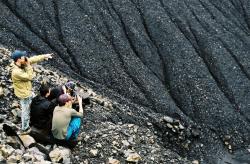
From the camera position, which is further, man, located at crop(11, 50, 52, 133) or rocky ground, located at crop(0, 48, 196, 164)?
man, located at crop(11, 50, 52, 133)

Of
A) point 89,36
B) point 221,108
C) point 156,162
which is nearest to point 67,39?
point 89,36

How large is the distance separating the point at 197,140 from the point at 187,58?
719cm

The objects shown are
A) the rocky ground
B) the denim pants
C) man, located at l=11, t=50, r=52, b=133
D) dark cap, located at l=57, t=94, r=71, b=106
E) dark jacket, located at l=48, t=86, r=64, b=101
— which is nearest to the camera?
the rocky ground

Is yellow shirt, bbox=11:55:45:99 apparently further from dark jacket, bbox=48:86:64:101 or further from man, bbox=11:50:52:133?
dark jacket, bbox=48:86:64:101

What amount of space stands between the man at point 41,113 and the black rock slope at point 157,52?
9.21 meters

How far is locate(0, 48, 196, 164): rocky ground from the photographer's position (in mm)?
12070

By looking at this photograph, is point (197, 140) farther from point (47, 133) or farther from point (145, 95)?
point (47, 133)

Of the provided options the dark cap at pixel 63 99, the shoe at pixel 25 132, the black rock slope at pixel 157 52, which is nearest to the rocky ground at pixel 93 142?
the shoe at pixel 25 132

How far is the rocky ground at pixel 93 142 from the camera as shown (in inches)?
475

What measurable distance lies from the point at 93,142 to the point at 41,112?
88.2 inches

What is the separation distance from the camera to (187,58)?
2862cm

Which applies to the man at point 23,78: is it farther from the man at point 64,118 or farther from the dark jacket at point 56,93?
the dark jacket at point 56,93

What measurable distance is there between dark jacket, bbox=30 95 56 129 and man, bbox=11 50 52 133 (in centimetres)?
33

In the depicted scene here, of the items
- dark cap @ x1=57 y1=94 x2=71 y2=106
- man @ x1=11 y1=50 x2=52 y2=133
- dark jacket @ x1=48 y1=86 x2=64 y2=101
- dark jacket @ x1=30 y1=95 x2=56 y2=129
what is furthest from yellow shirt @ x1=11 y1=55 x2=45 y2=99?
dark jacket @ x1=48 y1=86 x2=64 y2=101
